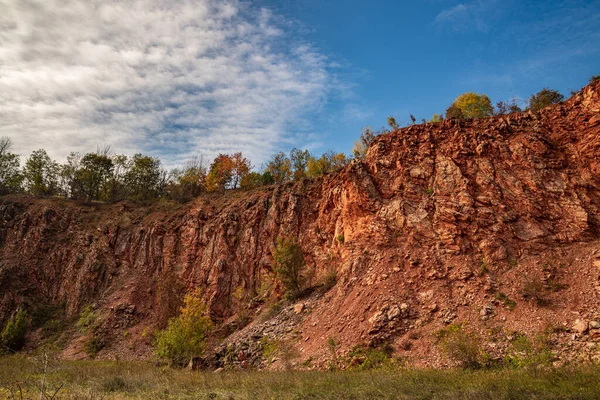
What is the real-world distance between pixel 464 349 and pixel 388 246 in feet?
30.7

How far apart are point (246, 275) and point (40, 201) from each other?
1221 inches

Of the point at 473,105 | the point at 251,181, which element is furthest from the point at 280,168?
the point at 473,105

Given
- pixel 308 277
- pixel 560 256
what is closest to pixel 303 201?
pixel 308 277

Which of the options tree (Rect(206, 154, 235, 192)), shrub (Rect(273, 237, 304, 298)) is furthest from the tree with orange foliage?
shrub (Rect(273, 237, 304, 298))

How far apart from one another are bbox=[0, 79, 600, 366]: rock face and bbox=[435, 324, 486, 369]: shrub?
823 mm

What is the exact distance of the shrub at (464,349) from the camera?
49.1 feet

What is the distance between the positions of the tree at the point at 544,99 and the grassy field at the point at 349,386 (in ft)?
73.7

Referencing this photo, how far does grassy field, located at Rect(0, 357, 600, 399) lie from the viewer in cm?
1027

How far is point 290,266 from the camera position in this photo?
27.0 meters

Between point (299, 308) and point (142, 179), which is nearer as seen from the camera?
point (299, 308)

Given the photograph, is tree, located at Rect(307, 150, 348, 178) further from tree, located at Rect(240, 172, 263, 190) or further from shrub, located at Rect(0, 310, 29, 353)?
shrub, located at Rect(0, 310, 29, 353)

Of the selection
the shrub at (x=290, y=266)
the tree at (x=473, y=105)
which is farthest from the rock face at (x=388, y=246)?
the tree at (x=473, y=105)

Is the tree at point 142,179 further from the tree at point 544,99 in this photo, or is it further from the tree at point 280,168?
the tree at point 544,99

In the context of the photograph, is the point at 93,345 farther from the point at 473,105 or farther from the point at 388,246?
the point at 473,105
